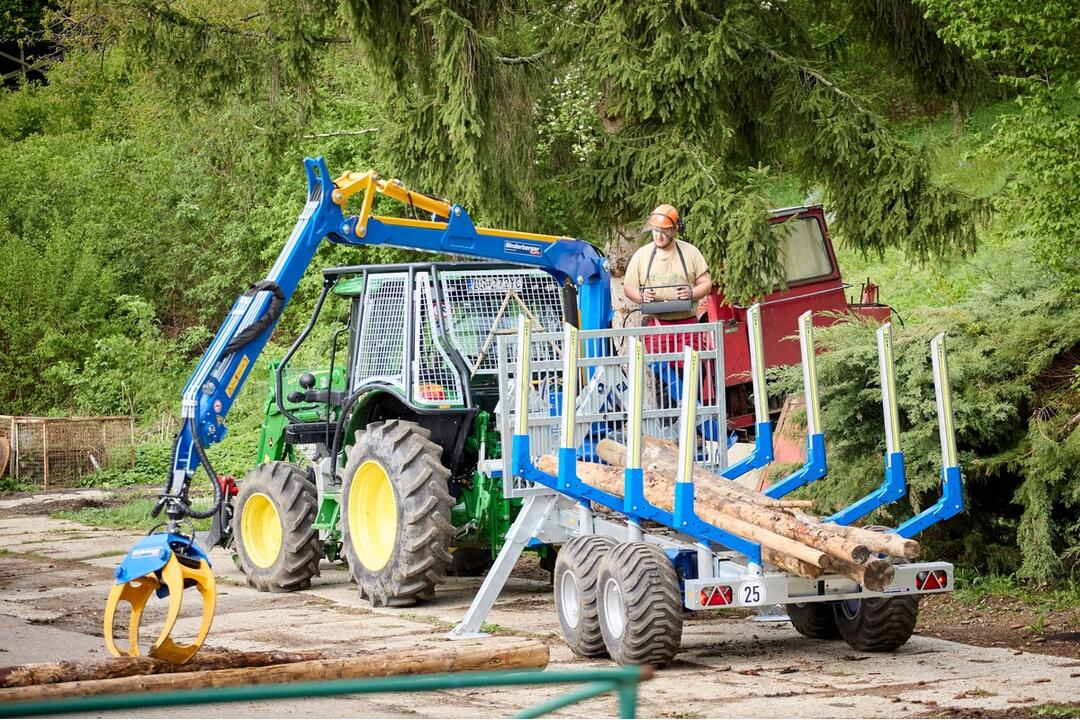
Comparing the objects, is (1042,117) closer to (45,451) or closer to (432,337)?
(432,337)

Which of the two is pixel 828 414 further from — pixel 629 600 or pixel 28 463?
pixel 28 463

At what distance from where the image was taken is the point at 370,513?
10891mm

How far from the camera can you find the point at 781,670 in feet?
25.7

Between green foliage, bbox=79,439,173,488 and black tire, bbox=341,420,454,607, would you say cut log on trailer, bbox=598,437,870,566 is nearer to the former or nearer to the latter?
black tire, bbox=341,420,454,607

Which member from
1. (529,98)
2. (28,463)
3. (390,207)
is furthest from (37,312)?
(529,98)

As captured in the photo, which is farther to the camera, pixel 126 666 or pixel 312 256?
pixel 312 256

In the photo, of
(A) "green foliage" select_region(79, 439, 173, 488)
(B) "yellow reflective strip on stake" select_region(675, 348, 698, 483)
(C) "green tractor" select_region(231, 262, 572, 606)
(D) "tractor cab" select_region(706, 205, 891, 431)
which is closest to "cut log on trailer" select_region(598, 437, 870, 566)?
(B) "yellow reflective strip on stake" select_region(675, 348, 698, 483)

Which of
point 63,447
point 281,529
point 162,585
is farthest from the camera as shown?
point 63,447

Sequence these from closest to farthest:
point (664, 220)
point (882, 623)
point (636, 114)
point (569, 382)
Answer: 1. point (882, 623)
2. point (569, 382)
3. point (664, 220)
4. point (636, 114)

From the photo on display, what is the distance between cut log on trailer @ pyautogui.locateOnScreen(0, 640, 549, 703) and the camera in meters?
6.73

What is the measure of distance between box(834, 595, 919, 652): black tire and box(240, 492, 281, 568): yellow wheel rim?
5.00 m

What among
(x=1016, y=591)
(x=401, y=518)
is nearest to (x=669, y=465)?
(x=401, y=518)

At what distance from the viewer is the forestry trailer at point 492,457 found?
7.88m

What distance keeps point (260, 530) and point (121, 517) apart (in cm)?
596
